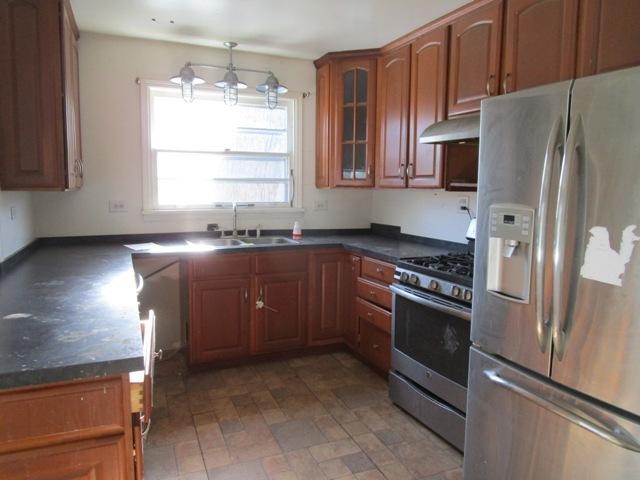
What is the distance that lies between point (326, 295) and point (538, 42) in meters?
2.14

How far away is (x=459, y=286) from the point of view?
2193 millimetres

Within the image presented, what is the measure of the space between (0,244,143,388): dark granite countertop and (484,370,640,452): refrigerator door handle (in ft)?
4.22

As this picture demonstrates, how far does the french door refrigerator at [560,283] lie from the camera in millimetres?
1311

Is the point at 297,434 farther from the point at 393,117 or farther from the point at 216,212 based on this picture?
the point at 393,117

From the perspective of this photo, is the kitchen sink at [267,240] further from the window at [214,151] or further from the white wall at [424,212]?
the white wall at [424,212]

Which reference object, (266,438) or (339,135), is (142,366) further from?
(339,135)

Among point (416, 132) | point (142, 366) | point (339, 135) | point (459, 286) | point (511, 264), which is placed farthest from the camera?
point (339, 135)

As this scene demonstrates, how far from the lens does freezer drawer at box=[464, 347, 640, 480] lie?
4.43ft

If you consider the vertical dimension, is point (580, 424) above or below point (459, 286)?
below

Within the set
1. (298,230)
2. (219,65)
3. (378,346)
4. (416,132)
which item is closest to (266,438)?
(378,346)

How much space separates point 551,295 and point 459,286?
0.72 m

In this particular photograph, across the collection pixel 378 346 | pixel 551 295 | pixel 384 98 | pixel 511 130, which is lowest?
pixel 378 346

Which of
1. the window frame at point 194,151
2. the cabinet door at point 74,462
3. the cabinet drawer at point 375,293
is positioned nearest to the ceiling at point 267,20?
the window frame at point 194,151

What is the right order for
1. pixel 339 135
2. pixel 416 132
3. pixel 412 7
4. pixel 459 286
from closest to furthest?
1. pixel 459 286
2. pixel 412 7
3. pixel 416 132
4. pixel 339 135
